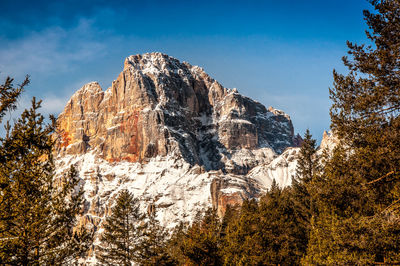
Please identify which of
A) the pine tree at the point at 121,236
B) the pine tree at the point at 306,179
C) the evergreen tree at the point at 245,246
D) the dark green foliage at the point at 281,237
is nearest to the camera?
the evergreen tree at the point at 245,246

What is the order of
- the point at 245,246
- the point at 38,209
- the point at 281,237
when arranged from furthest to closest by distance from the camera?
the point at 281,237, the point at 245,246, the point at 38,209

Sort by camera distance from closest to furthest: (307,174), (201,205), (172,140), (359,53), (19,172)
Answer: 1. (359,53)
2. (19,172)
3. (307,174)
4. (201,205)
5. (172,140)

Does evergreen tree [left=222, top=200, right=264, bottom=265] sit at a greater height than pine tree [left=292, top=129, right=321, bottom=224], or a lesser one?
lesser

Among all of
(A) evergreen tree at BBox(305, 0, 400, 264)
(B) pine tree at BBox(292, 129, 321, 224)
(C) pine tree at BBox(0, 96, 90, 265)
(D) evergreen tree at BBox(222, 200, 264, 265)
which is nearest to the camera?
(A) evergreen tree at BBox(305, 0, 400, 264)

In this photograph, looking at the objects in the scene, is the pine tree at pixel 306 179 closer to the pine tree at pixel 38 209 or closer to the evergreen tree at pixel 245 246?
the evergreen tree at pixel 245 246

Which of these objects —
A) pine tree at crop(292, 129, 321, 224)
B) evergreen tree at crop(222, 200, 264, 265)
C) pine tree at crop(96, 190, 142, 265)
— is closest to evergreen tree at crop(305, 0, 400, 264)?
evergreen tree at crop(222, 200, 264, 265)

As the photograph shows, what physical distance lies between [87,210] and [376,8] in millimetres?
169294

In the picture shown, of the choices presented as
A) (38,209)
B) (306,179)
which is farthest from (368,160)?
(306,179)

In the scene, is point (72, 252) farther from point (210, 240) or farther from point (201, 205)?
point (201, 205)

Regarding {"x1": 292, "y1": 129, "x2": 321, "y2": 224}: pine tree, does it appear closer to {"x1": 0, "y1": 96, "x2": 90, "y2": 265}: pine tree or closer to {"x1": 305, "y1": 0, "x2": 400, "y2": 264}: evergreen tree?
{"x1": 305, "y1": 0, "x2": 400, "y2": 264}: evergreen tree

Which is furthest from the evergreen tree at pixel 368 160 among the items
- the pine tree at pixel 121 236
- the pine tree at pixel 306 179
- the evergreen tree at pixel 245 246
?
the pine tree at pixel 121 236

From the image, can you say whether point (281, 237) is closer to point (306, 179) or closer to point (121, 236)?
point (306, 179)

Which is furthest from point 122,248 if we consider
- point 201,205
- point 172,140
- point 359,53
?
point 172,140

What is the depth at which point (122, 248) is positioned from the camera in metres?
28.5
